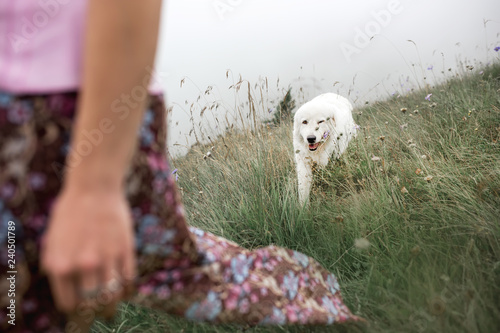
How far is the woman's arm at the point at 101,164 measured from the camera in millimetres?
471

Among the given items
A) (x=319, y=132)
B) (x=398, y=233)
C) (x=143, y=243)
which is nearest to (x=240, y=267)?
(x=143, y=243)

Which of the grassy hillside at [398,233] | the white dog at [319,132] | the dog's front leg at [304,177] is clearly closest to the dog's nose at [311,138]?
the white dog at [319,132]

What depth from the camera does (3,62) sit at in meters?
0.57

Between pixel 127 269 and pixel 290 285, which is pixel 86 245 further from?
pixel 290 285

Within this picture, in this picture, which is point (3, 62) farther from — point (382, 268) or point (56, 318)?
point (382, 268)

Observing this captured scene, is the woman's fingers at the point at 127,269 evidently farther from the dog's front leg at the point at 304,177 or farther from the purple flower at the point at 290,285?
the dog's front leg at the point at 304,177

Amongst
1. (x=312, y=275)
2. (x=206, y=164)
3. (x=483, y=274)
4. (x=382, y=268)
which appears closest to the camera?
(x=312, y=275)

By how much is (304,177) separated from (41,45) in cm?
276

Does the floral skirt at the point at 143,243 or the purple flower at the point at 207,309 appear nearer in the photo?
the floral skirt at the point at 143,243

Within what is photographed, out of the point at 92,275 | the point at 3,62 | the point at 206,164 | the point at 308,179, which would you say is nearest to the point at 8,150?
the point at 3,62

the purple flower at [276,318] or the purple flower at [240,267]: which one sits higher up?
the purple flower at [240,267]

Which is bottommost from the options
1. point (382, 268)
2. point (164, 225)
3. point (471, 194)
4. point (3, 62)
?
point (382, 268)

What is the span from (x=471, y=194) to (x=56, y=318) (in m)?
1.98

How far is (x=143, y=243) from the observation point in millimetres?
688
